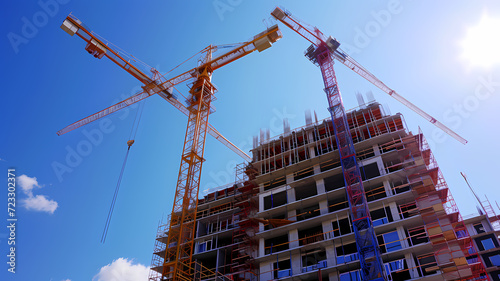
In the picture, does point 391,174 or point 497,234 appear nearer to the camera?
point 391,174

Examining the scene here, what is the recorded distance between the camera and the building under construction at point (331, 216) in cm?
3278

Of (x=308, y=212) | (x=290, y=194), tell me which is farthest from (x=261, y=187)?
(x=308, y=212)

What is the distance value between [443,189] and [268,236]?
16417 millimetres

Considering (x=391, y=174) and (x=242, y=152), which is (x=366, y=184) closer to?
(x=391, y=174)

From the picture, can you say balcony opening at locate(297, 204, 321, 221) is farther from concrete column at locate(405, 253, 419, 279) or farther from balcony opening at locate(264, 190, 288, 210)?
concrete column at locate(405, 253, 419, 279)

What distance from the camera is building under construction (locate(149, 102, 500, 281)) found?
3278 cm

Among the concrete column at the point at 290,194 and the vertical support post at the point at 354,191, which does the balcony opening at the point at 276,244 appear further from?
the vertical support post at the point at 354,191

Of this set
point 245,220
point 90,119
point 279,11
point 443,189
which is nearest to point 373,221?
point 443,189

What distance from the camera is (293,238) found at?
3803 centimetres

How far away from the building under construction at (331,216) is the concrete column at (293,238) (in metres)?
0.10

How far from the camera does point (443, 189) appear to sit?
37188mm

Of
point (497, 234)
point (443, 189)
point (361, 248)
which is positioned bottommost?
point (361, 248)

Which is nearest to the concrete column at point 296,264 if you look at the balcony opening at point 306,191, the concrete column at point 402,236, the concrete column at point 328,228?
the concrete column at point 328,228

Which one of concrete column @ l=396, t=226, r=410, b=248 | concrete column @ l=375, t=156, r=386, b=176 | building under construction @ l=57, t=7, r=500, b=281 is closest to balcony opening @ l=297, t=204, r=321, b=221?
building under construction @ l=57, t=7, r=500, b=281
